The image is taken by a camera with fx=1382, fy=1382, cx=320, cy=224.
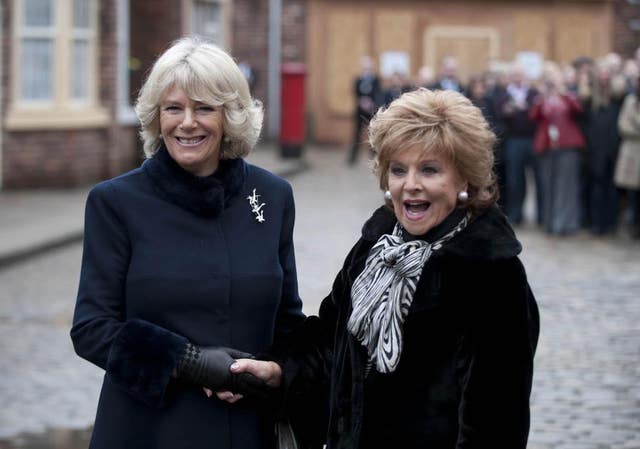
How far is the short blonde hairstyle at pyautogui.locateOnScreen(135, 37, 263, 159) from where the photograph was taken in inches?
143

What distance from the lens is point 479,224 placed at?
3420 mm

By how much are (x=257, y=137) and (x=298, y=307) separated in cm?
50

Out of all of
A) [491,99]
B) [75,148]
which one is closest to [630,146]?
[491,99]

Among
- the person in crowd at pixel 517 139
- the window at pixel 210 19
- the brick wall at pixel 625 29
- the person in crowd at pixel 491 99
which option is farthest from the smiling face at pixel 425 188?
the brick wall at pixel 625 29

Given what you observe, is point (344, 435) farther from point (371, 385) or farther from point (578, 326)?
point (578, 326)

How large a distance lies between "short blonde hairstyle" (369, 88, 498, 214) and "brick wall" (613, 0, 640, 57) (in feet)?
86.7

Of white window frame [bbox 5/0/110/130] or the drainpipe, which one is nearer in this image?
white window frame [bbox 5/0/110/130]

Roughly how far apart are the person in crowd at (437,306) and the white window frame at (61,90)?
15.2 metres

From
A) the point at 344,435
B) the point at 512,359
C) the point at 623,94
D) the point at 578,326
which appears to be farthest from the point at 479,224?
the point at 623,94

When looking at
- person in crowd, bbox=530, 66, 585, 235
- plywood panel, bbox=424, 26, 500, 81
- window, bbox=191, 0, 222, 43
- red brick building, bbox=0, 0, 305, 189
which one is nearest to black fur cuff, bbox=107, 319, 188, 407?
person in crowd, bbox=530, 66, 585, 235

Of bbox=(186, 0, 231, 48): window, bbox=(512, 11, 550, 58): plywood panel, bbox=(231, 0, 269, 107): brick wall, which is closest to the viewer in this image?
bbox=(186, 0, 231, 48): window

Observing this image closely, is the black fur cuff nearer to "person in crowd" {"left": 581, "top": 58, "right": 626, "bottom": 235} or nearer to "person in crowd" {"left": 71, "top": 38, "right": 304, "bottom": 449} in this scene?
"person in crowd" {"left": 71, "top": 38, "right": 304, "bottom": 449}

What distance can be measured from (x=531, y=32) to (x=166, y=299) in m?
26.5

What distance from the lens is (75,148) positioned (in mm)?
19000
